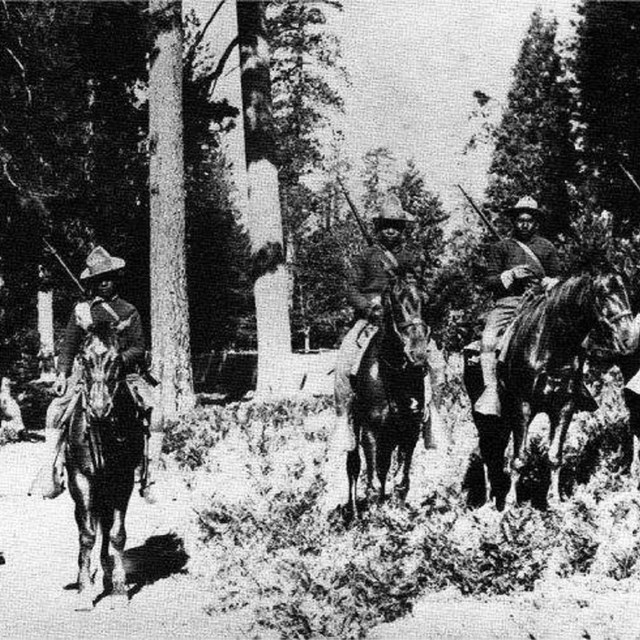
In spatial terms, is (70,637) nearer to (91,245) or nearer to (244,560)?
(244,560)

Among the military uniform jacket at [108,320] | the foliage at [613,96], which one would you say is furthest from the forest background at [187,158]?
the military uniform jacket at [108,320]

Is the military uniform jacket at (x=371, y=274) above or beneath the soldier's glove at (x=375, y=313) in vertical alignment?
above

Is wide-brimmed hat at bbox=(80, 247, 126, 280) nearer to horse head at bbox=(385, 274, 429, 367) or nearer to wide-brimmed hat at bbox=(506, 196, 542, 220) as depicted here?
horse head at bbox=(385, 274, 429, 367)

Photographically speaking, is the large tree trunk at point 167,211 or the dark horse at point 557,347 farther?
the large tree trunk at point 167,211

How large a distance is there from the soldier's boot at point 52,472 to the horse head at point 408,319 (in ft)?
9.73

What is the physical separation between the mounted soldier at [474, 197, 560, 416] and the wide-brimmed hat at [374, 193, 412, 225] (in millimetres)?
922

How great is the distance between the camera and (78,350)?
26.0ft

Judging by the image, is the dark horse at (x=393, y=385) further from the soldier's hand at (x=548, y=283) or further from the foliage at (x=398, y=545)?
the soldier's hand at (x=548, y=283)

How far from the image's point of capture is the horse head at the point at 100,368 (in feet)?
24.1

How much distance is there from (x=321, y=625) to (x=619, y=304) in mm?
3518

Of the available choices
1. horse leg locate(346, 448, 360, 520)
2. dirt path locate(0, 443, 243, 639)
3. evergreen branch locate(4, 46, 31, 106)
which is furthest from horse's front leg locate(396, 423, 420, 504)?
evergreen branch locate(4, 46, 31, 106)

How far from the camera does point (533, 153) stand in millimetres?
42562

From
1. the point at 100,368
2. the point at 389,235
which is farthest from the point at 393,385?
the point at 100,368

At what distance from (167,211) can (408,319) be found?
10.1 metres
